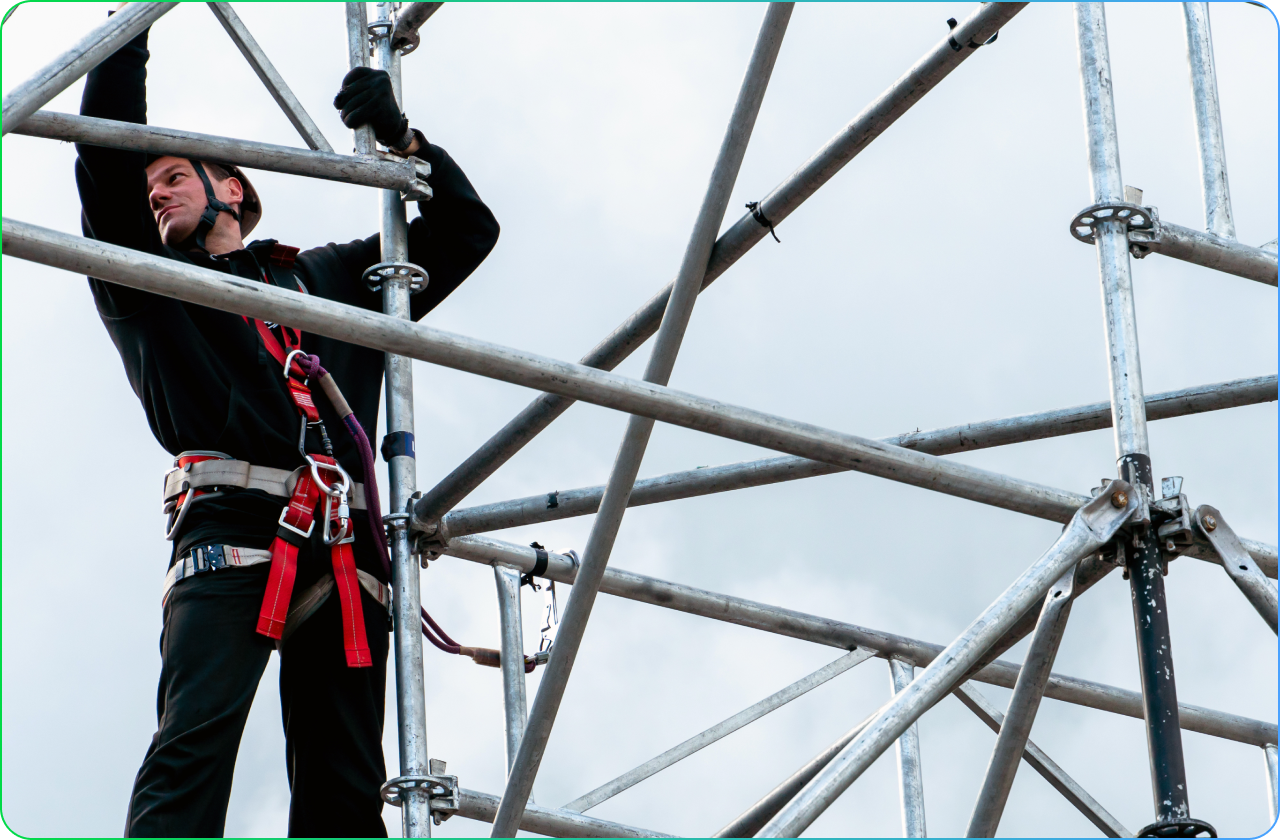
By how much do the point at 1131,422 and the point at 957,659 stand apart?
0.95m

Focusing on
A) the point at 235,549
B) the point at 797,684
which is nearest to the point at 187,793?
the point at 235,549

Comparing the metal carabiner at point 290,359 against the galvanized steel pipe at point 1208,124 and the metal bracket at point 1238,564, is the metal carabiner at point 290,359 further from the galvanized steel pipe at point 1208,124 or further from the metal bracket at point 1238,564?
the galvanized steel pipe at point 1208,124

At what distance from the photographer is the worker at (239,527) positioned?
571 cm

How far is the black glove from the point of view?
667 centimetres

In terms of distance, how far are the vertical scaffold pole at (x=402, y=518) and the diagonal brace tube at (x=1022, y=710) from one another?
5.91 feet

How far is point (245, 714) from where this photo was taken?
5789 millimetres

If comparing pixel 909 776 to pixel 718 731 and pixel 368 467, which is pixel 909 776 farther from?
pixel 368 467

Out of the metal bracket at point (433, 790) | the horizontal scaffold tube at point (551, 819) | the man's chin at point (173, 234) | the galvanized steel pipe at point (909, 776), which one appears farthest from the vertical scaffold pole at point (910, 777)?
the man's chin at point (173, 234)

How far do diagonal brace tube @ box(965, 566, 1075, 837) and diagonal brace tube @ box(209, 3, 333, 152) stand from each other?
3159 mm

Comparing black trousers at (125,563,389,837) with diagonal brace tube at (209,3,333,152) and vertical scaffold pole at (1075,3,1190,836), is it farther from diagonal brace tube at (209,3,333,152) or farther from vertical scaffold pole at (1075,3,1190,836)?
vertical scaffold pole at (1075,3,1190,836)

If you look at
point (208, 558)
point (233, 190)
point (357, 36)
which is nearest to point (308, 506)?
point (208, 558)

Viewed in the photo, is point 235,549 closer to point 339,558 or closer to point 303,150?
point 339,558

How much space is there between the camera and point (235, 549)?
5926 mm

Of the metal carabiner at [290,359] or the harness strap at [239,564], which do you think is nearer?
the harness strap at [239,564]
